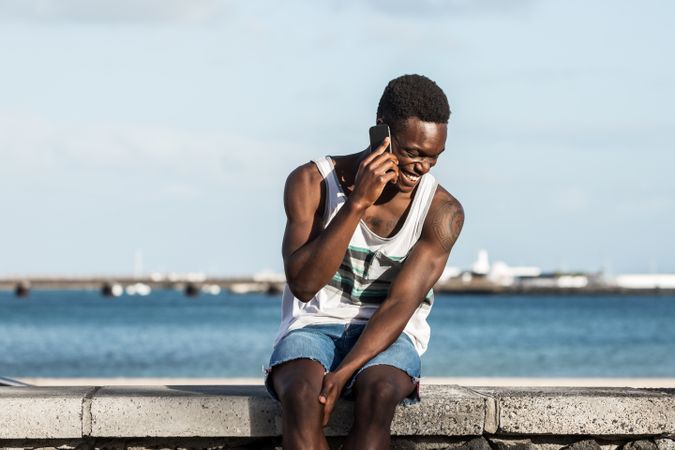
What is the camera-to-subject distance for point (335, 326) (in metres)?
4.38

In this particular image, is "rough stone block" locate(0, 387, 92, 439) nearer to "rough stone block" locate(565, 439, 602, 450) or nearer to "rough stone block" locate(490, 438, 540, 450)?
"rough stone block" locate(490, 438, 540, 450)

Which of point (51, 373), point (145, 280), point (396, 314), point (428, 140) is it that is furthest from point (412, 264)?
point (145, 280)

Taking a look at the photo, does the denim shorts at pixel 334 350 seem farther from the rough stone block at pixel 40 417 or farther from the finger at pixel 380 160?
the rough stone block at pixel 40 417

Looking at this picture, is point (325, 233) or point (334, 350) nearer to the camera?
point (325, 233)

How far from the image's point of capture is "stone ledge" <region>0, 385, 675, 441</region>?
4387 mm

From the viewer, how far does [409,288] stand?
168 inches

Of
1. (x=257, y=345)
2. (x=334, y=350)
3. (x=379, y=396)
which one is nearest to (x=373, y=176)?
(x=334, y=350)

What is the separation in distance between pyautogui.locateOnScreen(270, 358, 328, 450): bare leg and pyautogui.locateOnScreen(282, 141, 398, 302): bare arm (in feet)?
1.12

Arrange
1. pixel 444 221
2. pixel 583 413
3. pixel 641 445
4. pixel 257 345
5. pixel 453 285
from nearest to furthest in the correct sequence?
1. pixel 444 221
2. pixel 583 413
3. pixel 641 445
4. pixel 257 345
5. pixel 453 285

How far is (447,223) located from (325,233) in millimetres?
528

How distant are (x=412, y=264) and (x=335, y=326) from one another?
0.39 meters

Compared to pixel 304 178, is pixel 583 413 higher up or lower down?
lower down

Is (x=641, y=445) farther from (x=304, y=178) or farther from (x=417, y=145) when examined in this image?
(x=304, y=178)

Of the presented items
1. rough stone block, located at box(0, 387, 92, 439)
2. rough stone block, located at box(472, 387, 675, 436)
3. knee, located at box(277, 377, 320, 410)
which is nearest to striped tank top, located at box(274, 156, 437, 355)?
knee, located at box(277, 377, 320, 410)
